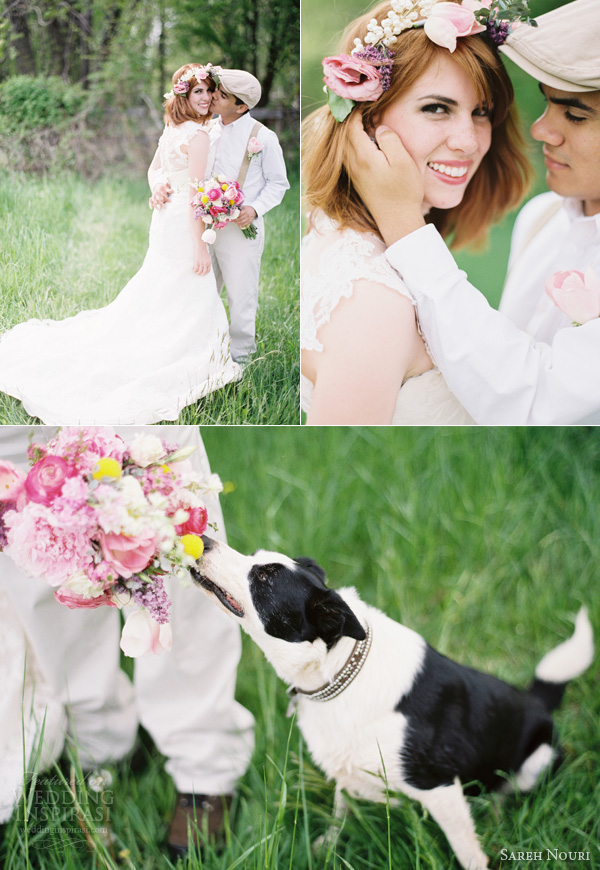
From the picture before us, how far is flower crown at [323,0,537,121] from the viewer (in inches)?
68.2

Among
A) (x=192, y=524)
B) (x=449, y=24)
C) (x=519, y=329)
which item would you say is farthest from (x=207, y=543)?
(x=449, y=24)

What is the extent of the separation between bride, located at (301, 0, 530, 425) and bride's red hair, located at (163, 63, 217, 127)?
0.93 ft

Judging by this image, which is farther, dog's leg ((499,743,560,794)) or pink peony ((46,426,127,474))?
dog's leg ((499,743,560,794))

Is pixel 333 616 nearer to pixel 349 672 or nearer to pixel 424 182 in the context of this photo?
pixel 349 672

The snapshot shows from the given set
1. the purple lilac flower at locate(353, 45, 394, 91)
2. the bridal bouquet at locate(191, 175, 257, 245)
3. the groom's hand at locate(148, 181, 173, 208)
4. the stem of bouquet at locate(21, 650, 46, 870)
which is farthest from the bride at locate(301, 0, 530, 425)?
the stem of bouquet at locate(21, 650, 46, 870)

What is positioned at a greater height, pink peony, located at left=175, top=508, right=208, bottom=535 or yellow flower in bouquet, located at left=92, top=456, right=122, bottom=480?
yellow flower in bouquet, located at left=92, top=456, right=122, bottom=480

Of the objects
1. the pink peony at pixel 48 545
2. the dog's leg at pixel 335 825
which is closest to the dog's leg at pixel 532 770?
the dog's leg at pixel 335 825

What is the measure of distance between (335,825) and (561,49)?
7.01 ft

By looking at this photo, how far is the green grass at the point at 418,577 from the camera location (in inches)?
68.6

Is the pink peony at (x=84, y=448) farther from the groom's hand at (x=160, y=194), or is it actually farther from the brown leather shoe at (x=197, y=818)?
the brown leather shoe at (x=197, y=818)

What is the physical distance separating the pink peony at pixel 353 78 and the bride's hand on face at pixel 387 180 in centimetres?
5
